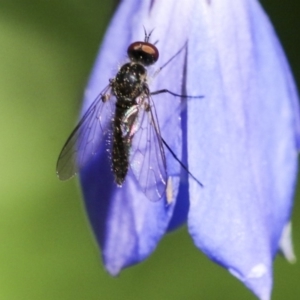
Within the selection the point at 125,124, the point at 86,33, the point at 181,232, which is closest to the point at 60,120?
the point at 86,33

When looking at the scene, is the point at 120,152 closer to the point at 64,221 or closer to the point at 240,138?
the point at 240,138

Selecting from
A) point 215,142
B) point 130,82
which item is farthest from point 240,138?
point 130,82

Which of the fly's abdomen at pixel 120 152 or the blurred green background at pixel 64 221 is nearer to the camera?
the fly's abdomen at pixel 120 152

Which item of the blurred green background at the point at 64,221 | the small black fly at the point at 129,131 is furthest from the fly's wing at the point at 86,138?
the blurred green background at the point at 64,221

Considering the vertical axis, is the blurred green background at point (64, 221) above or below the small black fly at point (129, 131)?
below

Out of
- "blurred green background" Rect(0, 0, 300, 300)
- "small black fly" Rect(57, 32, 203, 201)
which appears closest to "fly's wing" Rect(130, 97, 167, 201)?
"small black fly" Rect(57, 32, 203, 201)

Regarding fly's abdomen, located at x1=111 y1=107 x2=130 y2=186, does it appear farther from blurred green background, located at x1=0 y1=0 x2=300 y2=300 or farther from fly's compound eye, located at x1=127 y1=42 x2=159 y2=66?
blurred green background, located at x1=0 y1=0 x2=300 y2=300

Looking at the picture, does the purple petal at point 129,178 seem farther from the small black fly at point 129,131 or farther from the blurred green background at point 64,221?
the blurred green background at point 64,221
